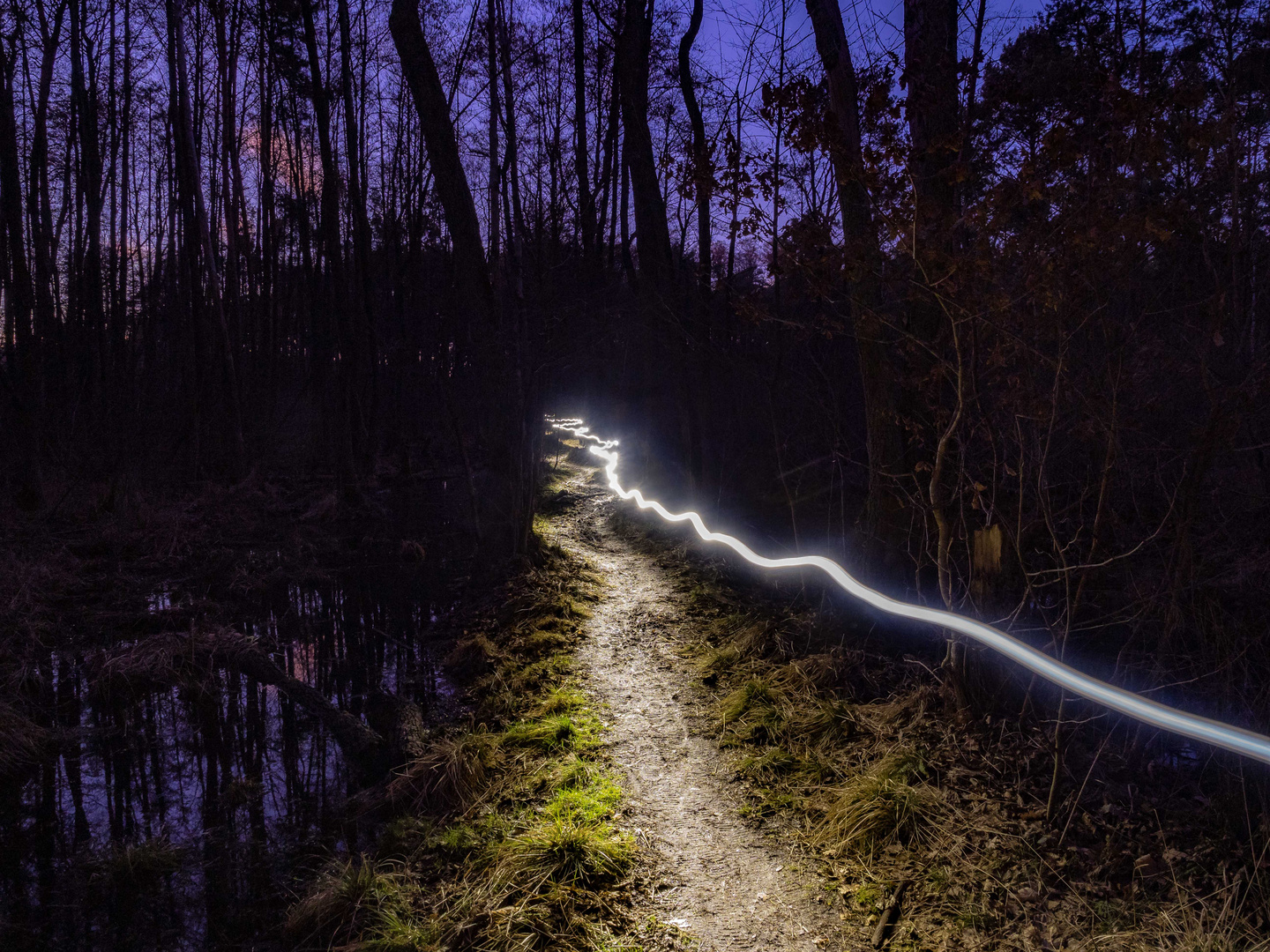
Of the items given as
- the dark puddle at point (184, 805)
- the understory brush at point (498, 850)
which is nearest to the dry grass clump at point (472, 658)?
the dark puddle at point (184, 805)

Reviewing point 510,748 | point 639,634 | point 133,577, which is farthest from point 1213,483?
point 133,577

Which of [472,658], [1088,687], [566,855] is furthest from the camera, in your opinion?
[472,658]

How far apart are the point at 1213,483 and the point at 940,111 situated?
494 centimetres

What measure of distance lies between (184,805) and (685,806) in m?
3.31

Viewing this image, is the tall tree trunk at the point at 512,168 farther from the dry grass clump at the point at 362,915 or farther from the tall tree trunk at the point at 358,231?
the dry grass clump at the point at 362,915

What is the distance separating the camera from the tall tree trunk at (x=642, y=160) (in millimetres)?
11844

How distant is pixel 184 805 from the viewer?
15.3 ft

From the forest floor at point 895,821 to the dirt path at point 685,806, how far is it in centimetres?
1

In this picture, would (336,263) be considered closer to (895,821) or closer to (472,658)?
(472,658)

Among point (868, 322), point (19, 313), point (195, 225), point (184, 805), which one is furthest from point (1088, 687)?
point (195, 225)

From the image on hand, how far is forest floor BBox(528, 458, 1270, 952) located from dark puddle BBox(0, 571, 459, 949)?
1.97 meters

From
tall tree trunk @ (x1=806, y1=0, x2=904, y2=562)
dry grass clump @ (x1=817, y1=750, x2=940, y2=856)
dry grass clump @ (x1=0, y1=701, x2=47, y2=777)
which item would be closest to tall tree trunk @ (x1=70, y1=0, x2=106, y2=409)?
dry grass clump @ (x1=0, y1=701, x2=47, y2=777)

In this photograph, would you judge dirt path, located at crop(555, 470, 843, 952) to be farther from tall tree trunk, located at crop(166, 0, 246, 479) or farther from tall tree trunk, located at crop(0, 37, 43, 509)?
tall tree trunk, located at crop(166, 0, 246, 479)

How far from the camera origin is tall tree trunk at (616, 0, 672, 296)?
1184 cm
